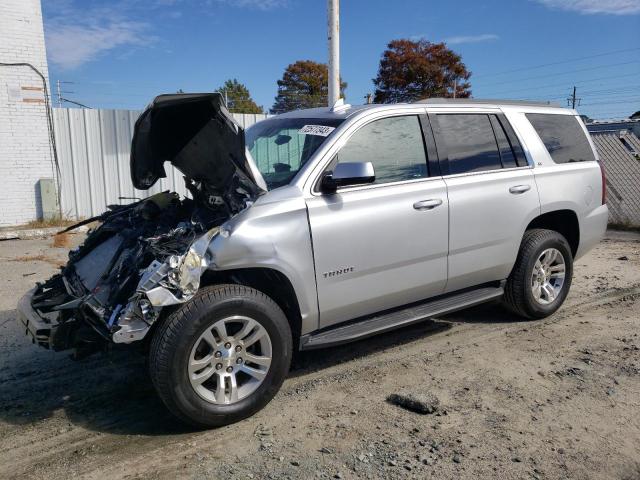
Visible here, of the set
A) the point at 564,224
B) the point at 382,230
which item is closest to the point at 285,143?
the point at 382,230

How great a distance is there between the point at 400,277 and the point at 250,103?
41.6m

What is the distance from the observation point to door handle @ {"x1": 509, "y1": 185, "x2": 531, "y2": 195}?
15.5 feet

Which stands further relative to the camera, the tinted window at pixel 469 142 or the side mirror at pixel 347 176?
the tinted window at pixel 469 142

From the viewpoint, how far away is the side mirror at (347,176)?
365 centimetres

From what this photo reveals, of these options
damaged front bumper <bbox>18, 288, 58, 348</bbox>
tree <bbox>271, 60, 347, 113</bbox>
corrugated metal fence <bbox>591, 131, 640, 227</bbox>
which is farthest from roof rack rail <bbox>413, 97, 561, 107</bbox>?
tree <bbox>271, 60, 347, 113</bbox>

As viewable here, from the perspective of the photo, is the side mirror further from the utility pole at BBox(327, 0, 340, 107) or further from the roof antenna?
the utility pole at BBox(327, 0, 340, 107)

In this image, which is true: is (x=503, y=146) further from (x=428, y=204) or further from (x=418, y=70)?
(x=418, y=70)

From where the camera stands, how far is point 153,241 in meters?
3.48

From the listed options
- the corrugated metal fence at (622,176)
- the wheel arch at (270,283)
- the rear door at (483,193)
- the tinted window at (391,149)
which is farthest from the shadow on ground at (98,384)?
the corrugated metal fence at (622,176)

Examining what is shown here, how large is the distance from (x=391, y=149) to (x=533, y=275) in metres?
2.00

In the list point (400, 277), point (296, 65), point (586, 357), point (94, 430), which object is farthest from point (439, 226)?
point (296, 65)

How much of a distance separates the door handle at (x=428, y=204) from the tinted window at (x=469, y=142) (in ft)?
1.12

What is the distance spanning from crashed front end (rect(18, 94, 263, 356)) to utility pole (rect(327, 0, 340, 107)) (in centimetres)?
618

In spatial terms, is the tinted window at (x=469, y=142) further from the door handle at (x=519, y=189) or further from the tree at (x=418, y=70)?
the tree at (x=418, y=70)
